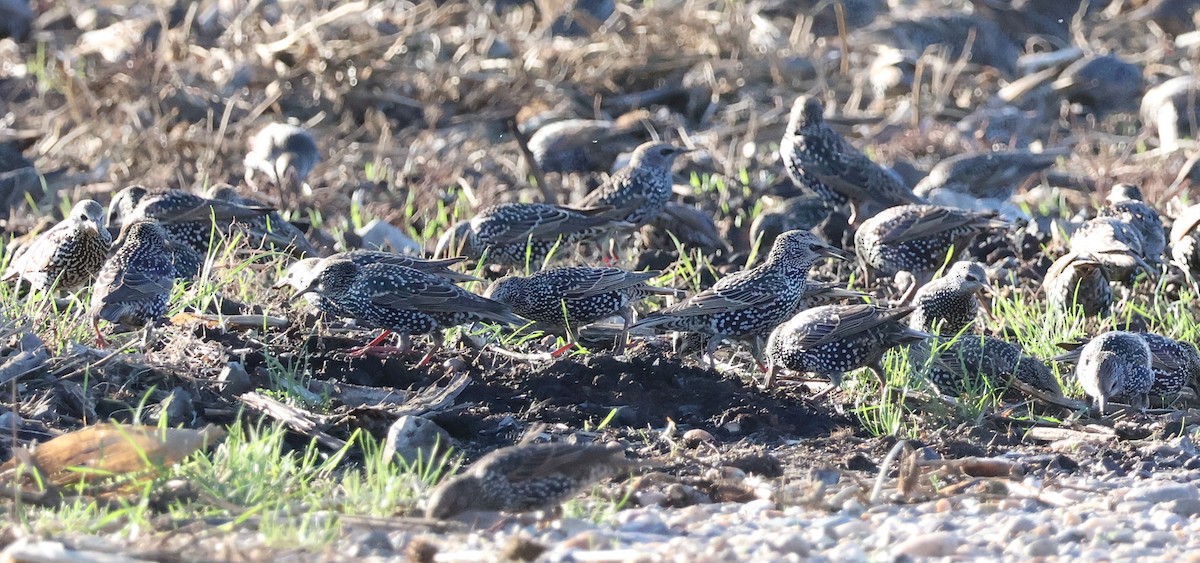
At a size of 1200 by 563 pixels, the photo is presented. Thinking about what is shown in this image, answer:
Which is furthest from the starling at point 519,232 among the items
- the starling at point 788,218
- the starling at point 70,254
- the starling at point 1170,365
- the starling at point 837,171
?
the starling at point 1170,365

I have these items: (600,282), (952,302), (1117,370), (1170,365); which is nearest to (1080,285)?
(952,302)

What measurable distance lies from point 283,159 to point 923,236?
16.0 feet

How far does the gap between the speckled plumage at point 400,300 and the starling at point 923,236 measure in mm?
2477

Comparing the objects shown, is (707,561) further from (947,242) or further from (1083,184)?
(1083,184)

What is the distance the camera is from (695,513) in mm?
5906

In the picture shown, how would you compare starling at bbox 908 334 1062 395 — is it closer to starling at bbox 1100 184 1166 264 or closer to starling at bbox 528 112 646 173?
starling at bbox 1100 184 1166 264

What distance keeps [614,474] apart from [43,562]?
6.53 feet

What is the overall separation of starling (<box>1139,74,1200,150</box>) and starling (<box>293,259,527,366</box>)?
303 inches

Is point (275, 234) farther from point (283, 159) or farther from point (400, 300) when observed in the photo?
point (283, 159)

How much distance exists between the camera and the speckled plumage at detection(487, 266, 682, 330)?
837 cm

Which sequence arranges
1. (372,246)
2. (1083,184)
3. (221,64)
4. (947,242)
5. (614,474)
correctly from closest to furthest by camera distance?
(614,474) < (947,242) < (372,246) < (1083,184) < (221,64)

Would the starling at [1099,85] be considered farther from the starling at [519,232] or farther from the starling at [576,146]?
the starling at [519,232]

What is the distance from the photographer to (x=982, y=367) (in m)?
7.69

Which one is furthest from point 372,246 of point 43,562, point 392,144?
point 43,562
